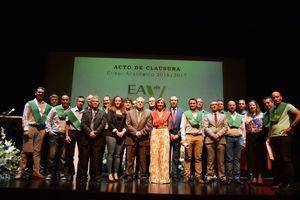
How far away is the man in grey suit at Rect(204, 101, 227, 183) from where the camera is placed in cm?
531

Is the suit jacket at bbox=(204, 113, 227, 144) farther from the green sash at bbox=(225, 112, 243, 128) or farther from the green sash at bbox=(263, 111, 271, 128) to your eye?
the green sash at bbox=(263, 111, 271, 128)

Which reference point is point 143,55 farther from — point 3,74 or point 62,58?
point 3,74

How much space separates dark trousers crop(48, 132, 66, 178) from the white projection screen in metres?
2.20

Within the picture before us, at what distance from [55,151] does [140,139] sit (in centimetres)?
144

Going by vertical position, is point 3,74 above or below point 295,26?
below

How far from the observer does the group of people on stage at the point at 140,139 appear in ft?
17.0

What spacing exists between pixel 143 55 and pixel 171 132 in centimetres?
282

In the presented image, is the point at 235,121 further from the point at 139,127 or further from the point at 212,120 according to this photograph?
the point at 139,127

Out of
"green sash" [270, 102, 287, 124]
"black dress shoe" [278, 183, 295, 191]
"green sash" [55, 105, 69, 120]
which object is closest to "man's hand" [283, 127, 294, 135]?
"green sash" [270, 102, 287, 124]

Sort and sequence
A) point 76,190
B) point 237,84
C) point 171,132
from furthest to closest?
1. point 237,84
2. point 171,132
3. point 76,190

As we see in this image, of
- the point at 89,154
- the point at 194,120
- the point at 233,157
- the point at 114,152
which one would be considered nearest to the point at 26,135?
the point at 89,154

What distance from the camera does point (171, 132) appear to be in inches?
222

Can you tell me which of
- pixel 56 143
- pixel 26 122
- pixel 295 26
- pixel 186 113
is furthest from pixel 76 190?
pixel 295 26

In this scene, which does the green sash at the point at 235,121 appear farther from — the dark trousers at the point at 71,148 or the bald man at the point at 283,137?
the dark trousers at the point at 71,148
